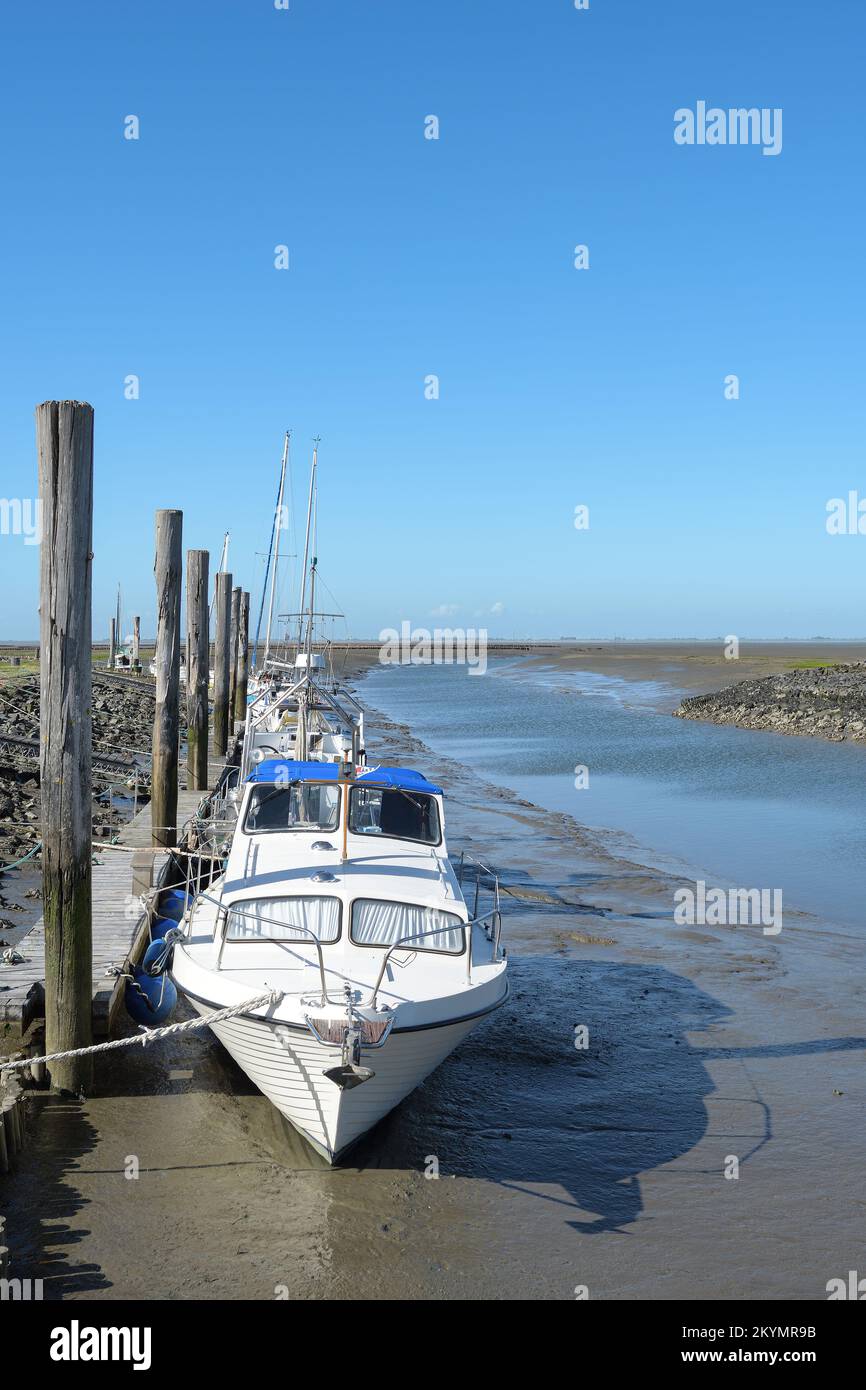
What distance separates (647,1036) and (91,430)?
7747 millimetres

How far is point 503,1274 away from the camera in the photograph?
282 inches

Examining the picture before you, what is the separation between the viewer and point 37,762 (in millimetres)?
23172

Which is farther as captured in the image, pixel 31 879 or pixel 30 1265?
pixel 31 879

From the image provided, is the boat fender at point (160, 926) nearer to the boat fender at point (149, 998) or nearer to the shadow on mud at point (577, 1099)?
the boat fender at point (149, 998)

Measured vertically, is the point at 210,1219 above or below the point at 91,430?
below

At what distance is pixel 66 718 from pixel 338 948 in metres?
2.85

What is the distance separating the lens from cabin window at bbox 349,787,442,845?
11195 mm

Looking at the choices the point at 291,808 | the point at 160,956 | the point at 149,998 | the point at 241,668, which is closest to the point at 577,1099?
the point at 291,808

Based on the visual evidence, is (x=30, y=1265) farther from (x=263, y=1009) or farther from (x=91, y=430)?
(x=91, y=430)

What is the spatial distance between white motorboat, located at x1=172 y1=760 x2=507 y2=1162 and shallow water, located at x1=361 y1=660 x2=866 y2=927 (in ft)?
26.8

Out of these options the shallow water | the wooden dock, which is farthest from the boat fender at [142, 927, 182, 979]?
the shallow water
